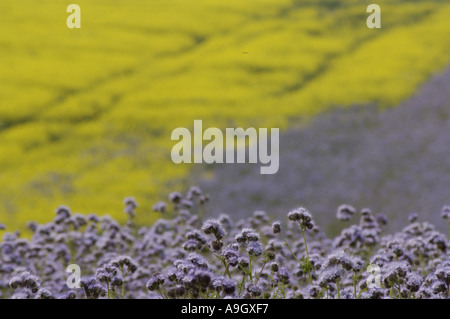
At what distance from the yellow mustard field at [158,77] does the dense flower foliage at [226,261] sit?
7.91 meters

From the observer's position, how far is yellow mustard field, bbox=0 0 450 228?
62.4 feet

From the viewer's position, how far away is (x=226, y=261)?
15.8 feet

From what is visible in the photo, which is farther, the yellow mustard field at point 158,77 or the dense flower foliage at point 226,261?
the yellow mustard field at point 158,77

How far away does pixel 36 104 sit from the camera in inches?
807

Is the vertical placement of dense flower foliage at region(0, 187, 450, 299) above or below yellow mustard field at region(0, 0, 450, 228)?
below

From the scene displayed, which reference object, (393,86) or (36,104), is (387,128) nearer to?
(393,86)

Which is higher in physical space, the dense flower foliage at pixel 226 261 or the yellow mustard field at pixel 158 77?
the yellow mustard field at pixel 158 77

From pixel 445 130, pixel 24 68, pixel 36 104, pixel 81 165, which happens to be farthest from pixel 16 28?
pixel 445 130

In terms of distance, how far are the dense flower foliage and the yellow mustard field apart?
791 centimetres

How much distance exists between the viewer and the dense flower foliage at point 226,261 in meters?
4.65

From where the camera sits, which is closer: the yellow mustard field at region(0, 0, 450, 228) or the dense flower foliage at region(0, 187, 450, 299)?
the dense flower foliage at region(0, 187, 450, 299)

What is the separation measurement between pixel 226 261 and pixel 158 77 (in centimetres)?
1922

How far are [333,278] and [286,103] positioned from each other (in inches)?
740

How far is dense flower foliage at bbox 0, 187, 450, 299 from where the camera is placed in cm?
465
